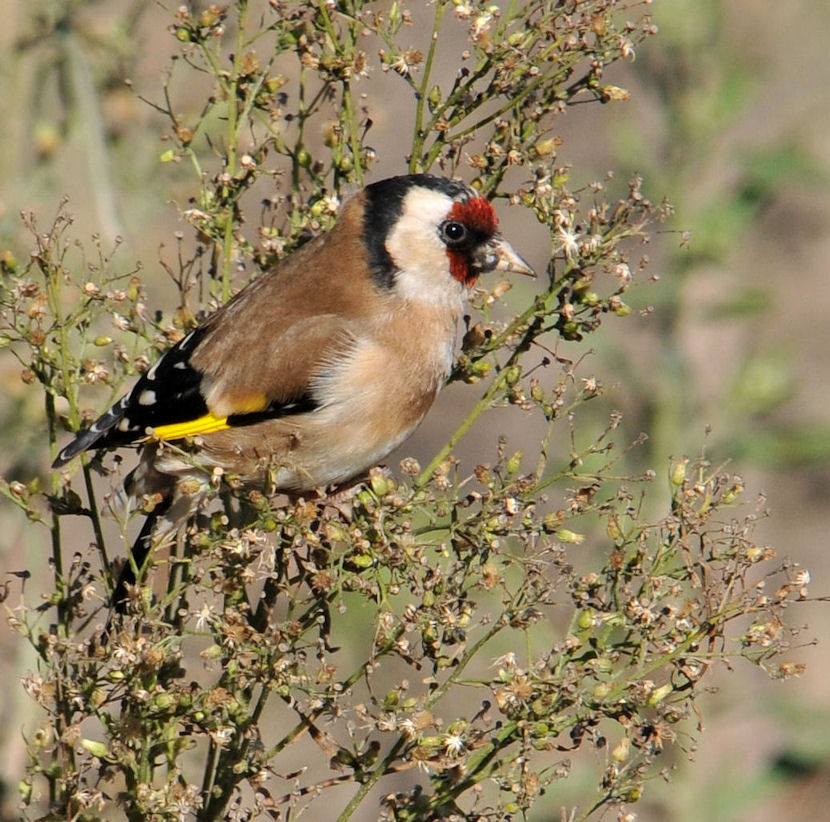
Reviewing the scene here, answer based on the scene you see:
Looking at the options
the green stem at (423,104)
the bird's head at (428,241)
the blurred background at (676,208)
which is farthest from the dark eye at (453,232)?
the green stem at (423,104)

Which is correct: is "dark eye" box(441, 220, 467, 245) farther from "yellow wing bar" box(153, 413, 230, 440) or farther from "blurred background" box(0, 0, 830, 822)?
"yellow wing bar" box(153, 413, 230, 440)

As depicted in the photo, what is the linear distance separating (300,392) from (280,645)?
4.17 feet

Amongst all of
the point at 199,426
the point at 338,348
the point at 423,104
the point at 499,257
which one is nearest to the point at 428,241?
the point at 499,257

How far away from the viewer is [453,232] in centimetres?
340

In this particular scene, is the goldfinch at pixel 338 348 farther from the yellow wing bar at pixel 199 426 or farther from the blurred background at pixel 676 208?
the blurred background at pixel 676 208

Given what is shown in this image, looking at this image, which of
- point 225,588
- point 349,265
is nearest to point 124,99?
point 349,265

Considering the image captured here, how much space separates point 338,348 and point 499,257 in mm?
499

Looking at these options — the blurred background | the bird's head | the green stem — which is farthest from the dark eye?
the green stem

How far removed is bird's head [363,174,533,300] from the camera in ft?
10.9

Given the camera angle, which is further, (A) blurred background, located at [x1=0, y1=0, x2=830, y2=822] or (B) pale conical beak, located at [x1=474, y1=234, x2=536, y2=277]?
(A) blurred background, located at [x1=0, y1=0, x2=830, y2=822]

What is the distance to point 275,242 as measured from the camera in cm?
290

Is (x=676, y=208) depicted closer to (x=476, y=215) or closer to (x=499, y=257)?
(x=499, y=257)

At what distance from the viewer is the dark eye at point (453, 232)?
336cm

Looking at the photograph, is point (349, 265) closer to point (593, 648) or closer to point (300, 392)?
point (300, 392)
